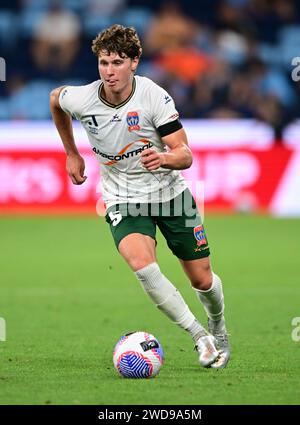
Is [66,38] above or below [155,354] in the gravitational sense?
above

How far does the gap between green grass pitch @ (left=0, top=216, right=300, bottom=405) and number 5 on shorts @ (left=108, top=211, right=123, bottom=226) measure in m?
0.98

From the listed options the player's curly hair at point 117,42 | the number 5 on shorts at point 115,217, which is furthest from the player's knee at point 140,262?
the player's curly hair at point 117,42

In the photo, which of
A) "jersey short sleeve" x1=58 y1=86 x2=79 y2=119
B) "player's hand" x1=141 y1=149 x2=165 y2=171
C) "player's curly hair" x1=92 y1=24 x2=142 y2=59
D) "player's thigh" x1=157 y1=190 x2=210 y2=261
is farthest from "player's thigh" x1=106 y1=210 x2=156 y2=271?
"player's curly hair" x1=92 y1=24 x2=142 y2=59

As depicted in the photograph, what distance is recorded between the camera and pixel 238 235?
631 inches

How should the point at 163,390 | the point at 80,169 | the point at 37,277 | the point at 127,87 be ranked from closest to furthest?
the point at 163,390, the point at 127,87, the point at 80,169, the point at 37,277

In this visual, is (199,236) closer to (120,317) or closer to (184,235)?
(184,235)

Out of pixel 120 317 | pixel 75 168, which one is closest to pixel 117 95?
pixel 75 168

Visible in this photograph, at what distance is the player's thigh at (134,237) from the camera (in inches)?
A: 251

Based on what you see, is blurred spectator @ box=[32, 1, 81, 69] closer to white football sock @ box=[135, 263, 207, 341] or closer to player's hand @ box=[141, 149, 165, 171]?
white football sock @ box=[135, 263, 207, 341]

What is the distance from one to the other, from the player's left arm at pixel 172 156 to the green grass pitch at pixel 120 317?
4.40ft

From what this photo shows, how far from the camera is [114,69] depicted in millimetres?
6465

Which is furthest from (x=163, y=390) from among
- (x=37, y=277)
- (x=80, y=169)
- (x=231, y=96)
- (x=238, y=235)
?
(x=231, y=96)

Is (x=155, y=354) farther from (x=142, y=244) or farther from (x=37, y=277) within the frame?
(x=37, y=277)

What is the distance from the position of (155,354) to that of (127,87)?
180 cm
